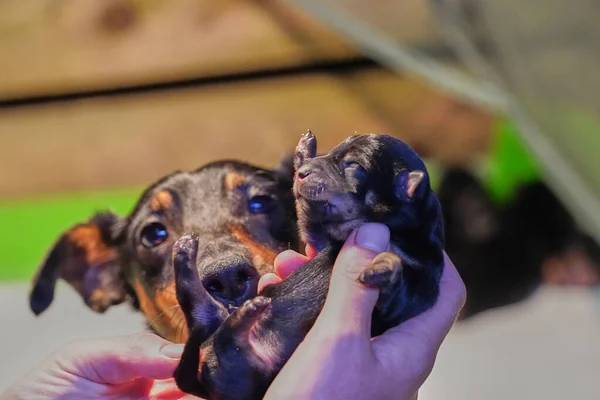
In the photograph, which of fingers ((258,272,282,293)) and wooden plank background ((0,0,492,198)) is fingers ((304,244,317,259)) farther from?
wooden plank background ((0,0,492,198))

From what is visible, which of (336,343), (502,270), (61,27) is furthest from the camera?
(61,27)

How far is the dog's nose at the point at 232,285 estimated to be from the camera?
0.88 meters

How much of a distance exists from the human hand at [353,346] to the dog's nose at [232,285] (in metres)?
0.10

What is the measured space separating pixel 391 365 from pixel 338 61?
2.24m

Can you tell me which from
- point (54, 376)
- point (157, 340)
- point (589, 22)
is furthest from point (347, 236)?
point (589, 22)

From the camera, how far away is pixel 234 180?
1.29 meters

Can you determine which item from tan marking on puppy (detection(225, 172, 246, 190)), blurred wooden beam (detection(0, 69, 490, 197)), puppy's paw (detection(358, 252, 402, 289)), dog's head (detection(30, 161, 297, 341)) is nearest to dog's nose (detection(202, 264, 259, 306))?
dog's head (detection(30, 161, 297, 341))

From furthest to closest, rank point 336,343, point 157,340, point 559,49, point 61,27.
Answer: point 61,27
point 559,49
point 157,340
point 336,343

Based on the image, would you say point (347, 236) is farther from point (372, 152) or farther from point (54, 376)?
point (54, 376)

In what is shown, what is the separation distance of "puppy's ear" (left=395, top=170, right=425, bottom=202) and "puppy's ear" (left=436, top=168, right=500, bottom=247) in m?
1.75

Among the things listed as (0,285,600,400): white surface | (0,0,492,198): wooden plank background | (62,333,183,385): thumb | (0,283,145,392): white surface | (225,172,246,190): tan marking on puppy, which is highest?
(0,0,492,198): wooden plank background

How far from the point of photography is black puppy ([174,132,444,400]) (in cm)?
75

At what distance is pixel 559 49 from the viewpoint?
7.36 feet

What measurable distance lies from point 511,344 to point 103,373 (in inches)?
65.4
